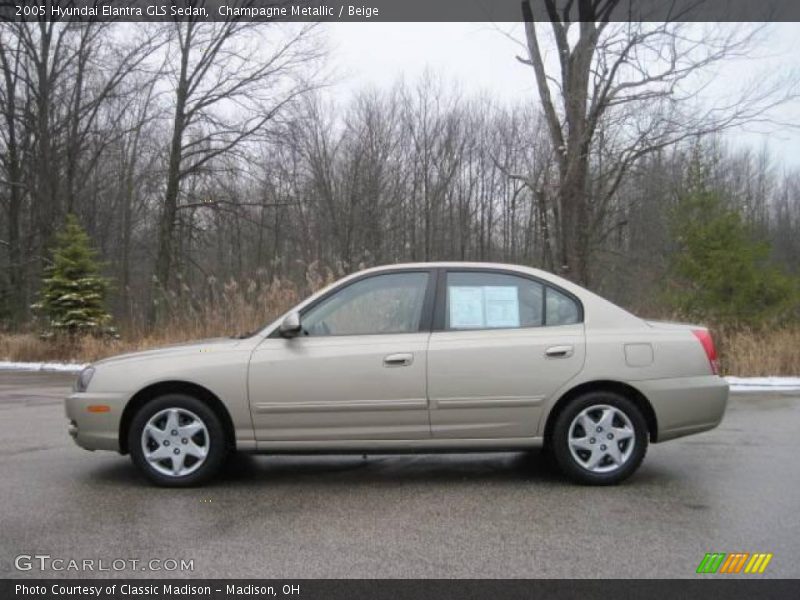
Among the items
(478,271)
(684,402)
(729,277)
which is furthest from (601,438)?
(729,277)

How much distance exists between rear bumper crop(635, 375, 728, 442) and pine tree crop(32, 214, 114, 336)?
49.4 feet

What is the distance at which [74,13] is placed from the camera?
26.2 m

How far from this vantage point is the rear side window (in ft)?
18.0

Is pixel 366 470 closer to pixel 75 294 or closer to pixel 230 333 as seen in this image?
pixel 230 333

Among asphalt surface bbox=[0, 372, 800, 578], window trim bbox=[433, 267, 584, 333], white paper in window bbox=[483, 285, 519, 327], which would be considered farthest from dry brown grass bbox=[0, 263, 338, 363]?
white paper in window bbox=[483, 285, 519, 327]

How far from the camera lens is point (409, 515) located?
474cm

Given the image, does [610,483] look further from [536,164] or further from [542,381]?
[536,164]

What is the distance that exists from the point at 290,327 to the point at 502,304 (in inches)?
62.3

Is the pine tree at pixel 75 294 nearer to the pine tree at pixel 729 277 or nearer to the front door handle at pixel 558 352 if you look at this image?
the pine tree at pixel 729 277

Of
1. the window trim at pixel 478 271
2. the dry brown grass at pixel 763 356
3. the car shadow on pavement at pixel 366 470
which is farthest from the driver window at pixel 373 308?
the dry brown grass at pixel 763 356

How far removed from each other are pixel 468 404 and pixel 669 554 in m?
1.73
